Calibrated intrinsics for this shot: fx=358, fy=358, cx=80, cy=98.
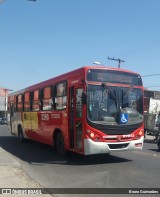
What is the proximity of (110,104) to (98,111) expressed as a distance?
19.0 inches

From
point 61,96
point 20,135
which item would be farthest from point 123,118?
point 20,135

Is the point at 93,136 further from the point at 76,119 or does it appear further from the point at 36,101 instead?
the point at 36,101

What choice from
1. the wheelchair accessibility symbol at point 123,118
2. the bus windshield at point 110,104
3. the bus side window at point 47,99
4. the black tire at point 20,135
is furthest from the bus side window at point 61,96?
the black tire at point 20,135

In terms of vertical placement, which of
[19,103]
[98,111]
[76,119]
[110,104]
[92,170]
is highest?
[19,103]

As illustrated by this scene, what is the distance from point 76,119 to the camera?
39.8 feet

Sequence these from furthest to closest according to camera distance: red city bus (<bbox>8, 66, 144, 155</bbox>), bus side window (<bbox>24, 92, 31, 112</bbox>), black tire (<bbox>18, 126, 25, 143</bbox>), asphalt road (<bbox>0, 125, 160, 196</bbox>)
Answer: black tire (<bbox>18, 126, 25, 143</bbox>)
bus side window (<bbox>24, 92, 31, 112</bbox>)
red city bus (<bbox>8, 66, 144, 155</bbox>)
asphalt road (<bbox>0, 125, 160, 196</bbox>)

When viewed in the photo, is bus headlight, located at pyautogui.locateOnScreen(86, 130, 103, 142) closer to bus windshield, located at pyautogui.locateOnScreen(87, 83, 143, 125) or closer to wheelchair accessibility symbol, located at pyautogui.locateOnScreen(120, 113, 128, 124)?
bus windshield, located at pyautogui.locateOnScreen(87, 83, 143, 125)

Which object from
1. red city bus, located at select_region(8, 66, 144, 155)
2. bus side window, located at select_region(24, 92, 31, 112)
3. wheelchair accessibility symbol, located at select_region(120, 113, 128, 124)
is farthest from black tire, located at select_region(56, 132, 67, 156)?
bus side window, located at select_region(24, 92, 31, 112)

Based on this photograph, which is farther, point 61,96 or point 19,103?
point 19,103

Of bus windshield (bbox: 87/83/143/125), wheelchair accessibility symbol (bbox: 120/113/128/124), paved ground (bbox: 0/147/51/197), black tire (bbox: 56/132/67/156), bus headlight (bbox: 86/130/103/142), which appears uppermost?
bus windshield (bbox: 87/83/143/125)

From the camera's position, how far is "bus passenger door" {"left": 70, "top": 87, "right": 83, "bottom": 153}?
1193cm

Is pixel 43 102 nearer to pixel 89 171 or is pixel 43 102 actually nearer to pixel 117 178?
pixel 89 171

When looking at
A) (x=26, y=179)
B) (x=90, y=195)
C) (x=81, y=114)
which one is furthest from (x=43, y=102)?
(x=90, y=195)

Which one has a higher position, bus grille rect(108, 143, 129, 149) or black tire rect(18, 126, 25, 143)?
bus grille rect(108, 143, 129, 149)
